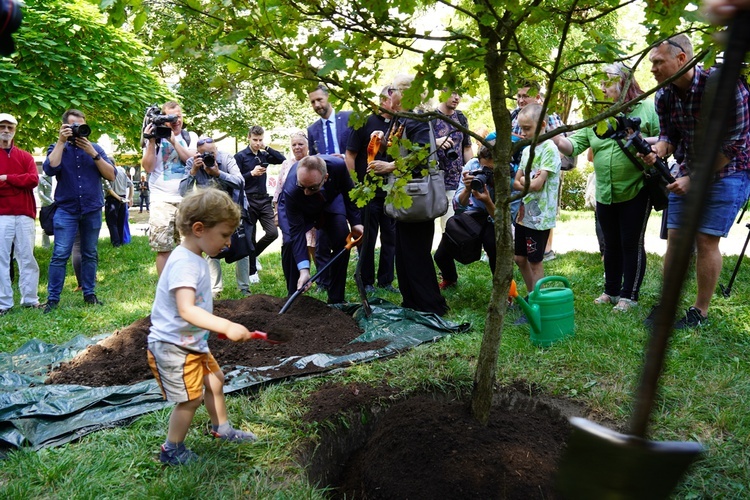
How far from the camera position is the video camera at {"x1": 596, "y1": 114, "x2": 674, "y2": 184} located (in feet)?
14.9

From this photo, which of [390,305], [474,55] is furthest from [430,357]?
[474,55]

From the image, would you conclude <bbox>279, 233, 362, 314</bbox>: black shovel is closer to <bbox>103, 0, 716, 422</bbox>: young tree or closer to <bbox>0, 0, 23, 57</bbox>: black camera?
<bbox>103, 0, 716, 422</bbox>: young tree

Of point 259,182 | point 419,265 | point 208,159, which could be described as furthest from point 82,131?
point 419,265

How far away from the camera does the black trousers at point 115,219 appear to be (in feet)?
39.7

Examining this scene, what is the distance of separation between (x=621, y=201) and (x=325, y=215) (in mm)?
2647

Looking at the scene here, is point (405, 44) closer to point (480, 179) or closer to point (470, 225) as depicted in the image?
point (480, 179)

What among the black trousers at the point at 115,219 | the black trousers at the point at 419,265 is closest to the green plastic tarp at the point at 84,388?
the black trousers at the point at 419,265

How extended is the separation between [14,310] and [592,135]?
19.7 feet

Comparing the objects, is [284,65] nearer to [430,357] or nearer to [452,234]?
[430,357]

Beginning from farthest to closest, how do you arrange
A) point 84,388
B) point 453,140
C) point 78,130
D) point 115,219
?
Result: point 115,219 → point 453,140 → point 78,130 → point 84,388

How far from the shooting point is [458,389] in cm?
359

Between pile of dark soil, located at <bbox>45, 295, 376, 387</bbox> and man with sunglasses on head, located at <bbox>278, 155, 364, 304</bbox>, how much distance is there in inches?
14.5

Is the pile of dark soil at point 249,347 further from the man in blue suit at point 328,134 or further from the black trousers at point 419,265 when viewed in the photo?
the man in blue suit at point 328,134

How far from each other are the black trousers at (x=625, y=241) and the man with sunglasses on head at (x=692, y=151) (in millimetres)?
511
